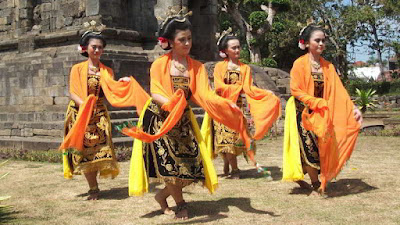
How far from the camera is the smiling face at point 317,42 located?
21.2 ft

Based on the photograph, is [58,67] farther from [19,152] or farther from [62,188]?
[62,188]

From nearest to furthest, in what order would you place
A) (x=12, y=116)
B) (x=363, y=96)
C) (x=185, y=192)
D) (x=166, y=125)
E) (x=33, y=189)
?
(x=166, y=125)
(x=185, y=192)
(x=33, y=189)
(x=12, y=116)
(x=363, y=96)

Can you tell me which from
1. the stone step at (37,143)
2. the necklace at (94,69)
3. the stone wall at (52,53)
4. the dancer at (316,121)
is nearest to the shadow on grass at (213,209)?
the dancer at (316,121)

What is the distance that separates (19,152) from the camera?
36.0ft

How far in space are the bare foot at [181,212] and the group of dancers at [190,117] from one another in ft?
0.03

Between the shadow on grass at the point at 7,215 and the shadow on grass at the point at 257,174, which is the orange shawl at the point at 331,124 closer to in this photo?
the shadow on grass at the point at 257,174

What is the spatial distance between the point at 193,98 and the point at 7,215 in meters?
2.35

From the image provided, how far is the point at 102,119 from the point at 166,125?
1982 mm

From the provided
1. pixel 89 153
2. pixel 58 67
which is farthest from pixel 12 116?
pixel 89 153

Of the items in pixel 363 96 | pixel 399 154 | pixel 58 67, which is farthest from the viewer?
pixel 363 96

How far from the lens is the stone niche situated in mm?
12352

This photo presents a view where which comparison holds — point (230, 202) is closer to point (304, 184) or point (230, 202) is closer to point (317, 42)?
point (304, 184)

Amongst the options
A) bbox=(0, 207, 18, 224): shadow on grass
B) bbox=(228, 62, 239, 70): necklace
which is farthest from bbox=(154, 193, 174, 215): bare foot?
bbox=(228, 62, 239, 70): necklace

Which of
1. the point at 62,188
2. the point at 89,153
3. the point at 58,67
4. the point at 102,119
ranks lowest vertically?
the point at 62,188
